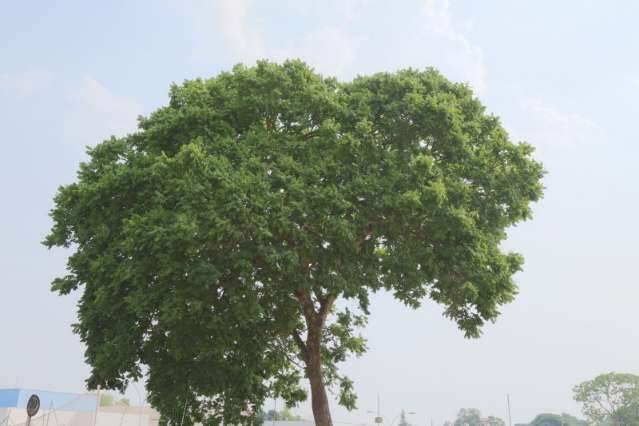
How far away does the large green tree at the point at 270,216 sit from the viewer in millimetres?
15258

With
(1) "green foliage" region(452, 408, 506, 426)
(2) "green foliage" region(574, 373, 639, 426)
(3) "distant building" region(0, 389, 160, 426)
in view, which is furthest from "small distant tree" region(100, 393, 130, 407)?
(1) "green foliage" region(452, 408, 506, 426)

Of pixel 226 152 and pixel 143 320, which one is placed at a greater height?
pixel 226 152

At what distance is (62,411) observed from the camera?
93.2 ft

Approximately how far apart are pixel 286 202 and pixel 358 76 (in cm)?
593

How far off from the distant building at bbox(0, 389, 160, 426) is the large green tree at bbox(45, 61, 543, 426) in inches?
414

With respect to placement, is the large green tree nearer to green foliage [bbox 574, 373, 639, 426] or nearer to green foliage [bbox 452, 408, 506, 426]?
green foliage [bbox 574, 373, 639, 426]

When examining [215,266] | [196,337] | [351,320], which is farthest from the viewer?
[351,320]

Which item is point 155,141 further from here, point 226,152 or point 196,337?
point 196,337

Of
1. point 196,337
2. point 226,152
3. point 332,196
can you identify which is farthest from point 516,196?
point 196,337

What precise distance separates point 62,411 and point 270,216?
19201 mm

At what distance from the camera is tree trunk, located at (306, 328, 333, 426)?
1962 centimetres

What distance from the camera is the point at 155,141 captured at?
18.1m

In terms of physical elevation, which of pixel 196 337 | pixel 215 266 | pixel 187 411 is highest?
pixel 215 266

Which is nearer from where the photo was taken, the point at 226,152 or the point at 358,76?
the point at 226,152
